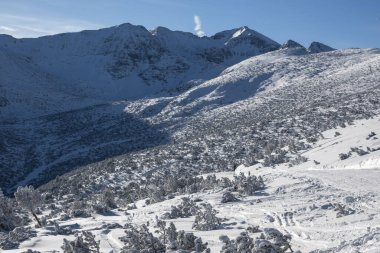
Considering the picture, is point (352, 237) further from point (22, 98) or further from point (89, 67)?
point (89, 67)

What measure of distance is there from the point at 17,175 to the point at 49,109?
222 feet

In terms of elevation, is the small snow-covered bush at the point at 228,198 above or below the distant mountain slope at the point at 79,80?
below

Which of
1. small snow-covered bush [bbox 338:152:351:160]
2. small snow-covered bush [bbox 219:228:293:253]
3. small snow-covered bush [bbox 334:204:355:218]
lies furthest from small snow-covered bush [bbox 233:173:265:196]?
small snow-covered bush [bbox 219:228:293:253]

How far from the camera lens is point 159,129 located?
93438 mm

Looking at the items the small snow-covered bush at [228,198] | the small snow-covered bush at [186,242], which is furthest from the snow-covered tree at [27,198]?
the small snow-covered bush at [186,242]

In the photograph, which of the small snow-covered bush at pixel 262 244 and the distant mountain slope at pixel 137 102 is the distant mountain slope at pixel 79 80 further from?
the small snow-covered bush at pixel 262 244

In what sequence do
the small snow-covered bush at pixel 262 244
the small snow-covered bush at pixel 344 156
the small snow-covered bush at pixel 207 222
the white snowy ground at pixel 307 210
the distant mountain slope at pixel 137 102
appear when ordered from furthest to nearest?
the distant mountain slope at pixel 137 102
the small snow-covered bush at pixel 344 156
the small snow-covered bush at pixel 207 222
the white snowy ground at pixel 307 210
the small snow-covered bush at pixel 262 244

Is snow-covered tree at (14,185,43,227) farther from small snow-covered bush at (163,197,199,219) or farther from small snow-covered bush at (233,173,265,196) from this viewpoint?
small snow-covered bush at (233,173,265,196)

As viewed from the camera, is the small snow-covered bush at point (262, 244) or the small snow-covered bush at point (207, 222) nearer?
the small snow-covered bush at point (262, 244)

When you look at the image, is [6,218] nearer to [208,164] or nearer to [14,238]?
[14,238]

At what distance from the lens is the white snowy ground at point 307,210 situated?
16094 mm

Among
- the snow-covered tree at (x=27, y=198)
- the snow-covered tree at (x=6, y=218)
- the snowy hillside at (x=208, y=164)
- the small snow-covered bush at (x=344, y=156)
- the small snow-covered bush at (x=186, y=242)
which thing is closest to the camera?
the small snow-covered bush at (x=186, y=242)

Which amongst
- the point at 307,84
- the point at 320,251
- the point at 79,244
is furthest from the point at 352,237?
the point at 307,84

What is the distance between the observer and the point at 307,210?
20156 mm
